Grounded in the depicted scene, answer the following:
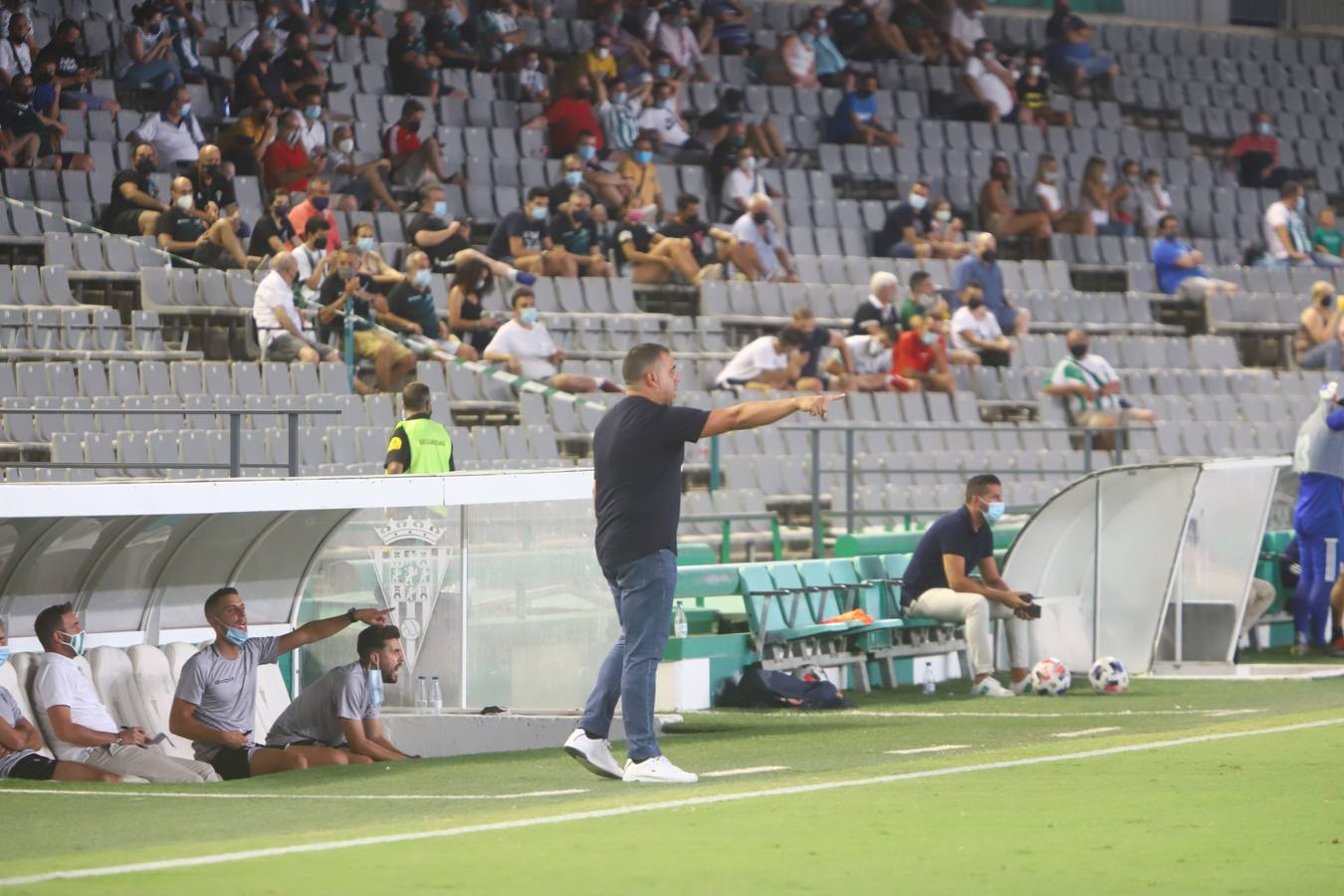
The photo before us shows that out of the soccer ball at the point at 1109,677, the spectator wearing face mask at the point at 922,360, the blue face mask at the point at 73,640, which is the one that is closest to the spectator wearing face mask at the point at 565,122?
the spectator wearing face mask at the point at 922,360

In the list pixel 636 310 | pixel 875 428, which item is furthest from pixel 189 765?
pixel 636 310

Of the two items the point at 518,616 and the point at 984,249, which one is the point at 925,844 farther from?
the point at 984,249

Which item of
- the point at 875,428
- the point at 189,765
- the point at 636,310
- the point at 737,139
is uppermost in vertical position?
the point at 737,139

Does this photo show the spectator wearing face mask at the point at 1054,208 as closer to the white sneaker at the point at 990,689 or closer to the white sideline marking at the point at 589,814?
the white sneaker at the point at 990,689

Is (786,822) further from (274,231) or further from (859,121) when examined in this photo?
(859,121)

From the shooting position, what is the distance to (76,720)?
10.7 meters

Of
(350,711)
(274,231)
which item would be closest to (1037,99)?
(274,231)

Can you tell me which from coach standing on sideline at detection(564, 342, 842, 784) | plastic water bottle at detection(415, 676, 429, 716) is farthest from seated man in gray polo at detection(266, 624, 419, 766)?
coach standing on sideline at detection(564, 342, 842, 784)

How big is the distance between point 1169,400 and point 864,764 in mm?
14665

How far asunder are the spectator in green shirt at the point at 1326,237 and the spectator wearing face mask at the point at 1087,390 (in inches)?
298

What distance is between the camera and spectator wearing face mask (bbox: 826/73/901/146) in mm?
27047

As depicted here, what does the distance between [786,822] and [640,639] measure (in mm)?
1576

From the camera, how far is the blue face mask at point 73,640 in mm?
10750

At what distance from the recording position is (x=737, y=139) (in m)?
24.8
